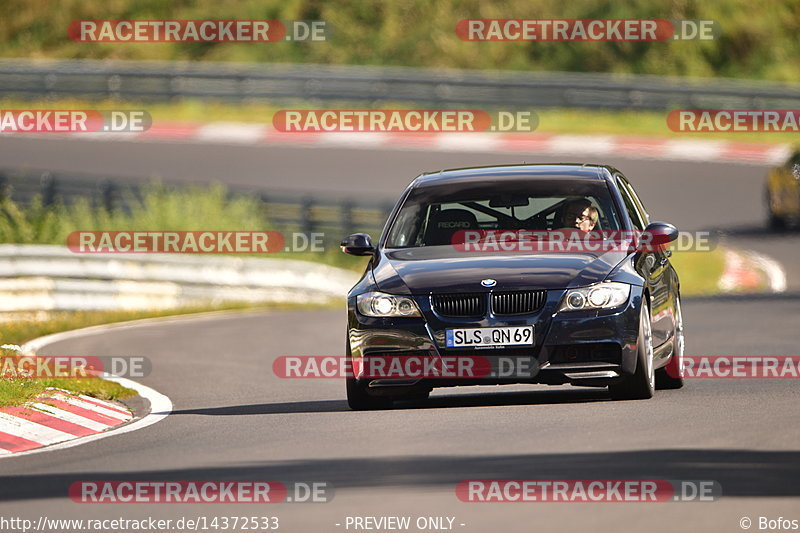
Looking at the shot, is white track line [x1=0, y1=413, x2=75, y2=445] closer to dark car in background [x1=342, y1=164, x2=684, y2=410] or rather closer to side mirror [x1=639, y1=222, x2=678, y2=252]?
dark car in background [x1=342, y1=164, x2=684, y2=410]

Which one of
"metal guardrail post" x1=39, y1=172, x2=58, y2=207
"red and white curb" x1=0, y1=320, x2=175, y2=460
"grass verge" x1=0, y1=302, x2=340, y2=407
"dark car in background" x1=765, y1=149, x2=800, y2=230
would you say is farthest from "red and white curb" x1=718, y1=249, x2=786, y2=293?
"red and white curb" x1=0, y1=320, x2=175, y2=460

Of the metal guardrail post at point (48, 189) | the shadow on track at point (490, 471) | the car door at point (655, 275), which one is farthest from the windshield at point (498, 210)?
the metal guardrail post at point (48, 189)

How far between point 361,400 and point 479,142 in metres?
25.0

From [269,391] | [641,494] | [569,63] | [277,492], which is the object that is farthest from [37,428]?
[569,63]

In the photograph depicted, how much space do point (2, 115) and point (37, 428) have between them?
2898cm

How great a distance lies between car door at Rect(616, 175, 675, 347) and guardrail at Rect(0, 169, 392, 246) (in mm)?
15928

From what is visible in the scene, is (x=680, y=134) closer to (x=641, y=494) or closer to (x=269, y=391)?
(x=269, y=391)

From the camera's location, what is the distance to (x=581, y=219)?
37.3ft

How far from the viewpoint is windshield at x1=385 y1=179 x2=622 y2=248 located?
1138 centimetres

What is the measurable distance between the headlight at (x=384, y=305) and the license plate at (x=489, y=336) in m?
0.28

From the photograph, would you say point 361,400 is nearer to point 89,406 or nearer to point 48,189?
point 89,406

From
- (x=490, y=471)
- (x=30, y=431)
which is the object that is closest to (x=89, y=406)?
(x=30, y=431)

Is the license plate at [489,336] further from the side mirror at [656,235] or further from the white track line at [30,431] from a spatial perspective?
the white track line at [30,431]

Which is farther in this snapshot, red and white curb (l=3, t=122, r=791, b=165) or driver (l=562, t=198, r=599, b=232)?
red and white curb (l=3, t=122, r=791, b=165)
